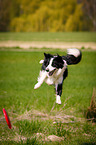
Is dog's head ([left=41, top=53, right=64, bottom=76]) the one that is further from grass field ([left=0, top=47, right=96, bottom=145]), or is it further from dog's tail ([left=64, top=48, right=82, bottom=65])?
grass field ([left=0, top=47, right=96, bottom=145])

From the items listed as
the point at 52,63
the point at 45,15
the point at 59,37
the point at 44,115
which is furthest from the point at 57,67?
the point at 59,37

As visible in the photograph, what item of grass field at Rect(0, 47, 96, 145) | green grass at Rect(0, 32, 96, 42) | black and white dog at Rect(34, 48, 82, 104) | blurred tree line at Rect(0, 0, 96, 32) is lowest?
grass field at Rect(0, 47, 96, 145)

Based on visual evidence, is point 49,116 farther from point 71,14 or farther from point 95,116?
point 71,14

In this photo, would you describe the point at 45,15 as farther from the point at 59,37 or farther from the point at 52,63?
the point at 52,63

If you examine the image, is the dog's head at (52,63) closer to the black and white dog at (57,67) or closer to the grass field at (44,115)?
the black and white dog at (57,67)

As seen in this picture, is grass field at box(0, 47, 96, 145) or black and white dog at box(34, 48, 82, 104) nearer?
black and white dog at box(34, 48, 82, 104)

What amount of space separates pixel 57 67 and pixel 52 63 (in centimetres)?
5

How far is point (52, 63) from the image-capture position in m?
1.81

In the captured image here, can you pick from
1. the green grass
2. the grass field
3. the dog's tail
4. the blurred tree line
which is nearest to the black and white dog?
the dog's tail

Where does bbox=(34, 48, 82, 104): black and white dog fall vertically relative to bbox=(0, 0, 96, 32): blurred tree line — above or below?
below

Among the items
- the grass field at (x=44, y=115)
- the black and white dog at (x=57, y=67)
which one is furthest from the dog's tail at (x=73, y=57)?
the grass field at (x=44, y=115)

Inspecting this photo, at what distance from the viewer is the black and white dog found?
1827 mm

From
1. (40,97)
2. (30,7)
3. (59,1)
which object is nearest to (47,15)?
(30,7)

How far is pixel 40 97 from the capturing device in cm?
1020
